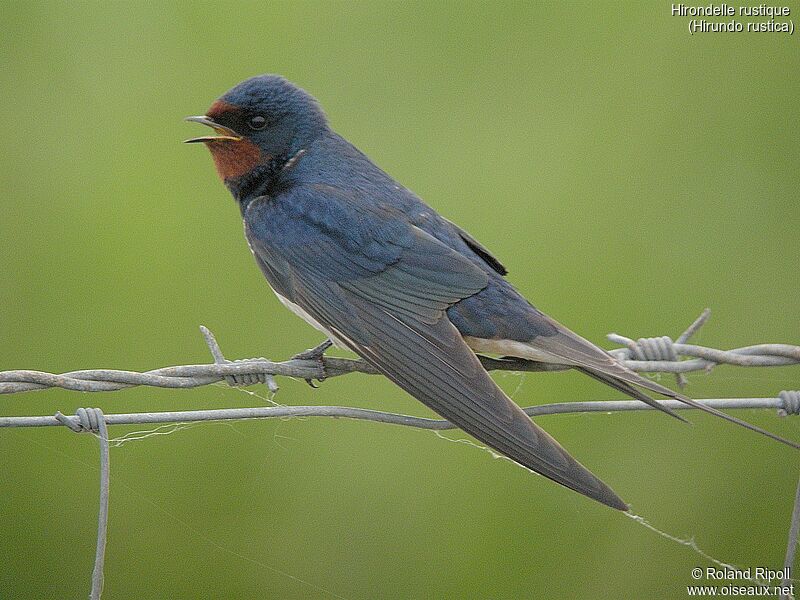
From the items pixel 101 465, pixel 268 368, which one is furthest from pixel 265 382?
pixel 101 465

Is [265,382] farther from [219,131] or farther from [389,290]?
[219,131]

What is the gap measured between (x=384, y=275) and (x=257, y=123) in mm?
439

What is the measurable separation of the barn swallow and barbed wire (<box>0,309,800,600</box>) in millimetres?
51

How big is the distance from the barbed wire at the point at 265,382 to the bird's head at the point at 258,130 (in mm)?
490

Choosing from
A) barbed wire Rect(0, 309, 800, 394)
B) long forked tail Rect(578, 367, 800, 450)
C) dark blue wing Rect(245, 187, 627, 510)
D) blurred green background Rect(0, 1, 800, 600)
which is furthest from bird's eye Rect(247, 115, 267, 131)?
long forked tail Rect(578, 367, 800, 450)

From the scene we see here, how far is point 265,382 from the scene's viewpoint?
1448 millimetres

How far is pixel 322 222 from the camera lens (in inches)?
69.6

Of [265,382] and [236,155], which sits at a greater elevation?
[236,155]

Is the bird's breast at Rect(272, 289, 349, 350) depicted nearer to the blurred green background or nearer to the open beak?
the open beak

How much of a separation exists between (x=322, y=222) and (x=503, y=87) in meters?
1.34

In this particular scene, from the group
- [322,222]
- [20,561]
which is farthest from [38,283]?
[322,222]

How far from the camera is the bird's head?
1.96 metres

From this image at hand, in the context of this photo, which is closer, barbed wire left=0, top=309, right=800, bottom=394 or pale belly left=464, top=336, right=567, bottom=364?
barbed wire left=0, top=309, right=800, bottom=394

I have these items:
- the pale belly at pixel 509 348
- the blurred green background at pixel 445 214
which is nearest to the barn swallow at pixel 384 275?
the pale belly at pixel 509 348
